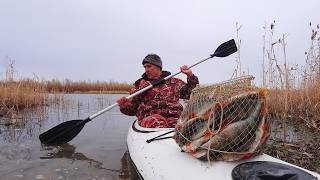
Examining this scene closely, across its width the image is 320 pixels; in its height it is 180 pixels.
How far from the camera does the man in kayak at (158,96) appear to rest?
213 inches

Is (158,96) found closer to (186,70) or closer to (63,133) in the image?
(186,70)

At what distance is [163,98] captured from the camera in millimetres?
5539

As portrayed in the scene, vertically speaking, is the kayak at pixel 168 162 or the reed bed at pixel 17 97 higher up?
the reed bed at pixel 17 97

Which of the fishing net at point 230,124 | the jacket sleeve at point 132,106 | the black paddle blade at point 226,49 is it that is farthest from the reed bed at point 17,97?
the fishing net at point 230,124

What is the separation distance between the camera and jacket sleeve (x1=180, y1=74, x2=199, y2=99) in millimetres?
5398

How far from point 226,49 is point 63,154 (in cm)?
294

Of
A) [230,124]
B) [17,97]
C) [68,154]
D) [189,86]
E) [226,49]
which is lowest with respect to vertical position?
[68,154]

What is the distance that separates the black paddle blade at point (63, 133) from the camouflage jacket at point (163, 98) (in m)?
1.00

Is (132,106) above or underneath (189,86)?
underneath

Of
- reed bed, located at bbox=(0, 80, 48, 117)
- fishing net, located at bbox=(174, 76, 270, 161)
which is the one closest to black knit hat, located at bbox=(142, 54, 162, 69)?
fishing net, located at bbox=(174, 76, 270, 161)

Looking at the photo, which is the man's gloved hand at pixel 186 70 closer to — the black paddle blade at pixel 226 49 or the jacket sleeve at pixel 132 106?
the black paddle blade at pixel 226 49

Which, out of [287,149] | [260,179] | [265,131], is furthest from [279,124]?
[260,179]

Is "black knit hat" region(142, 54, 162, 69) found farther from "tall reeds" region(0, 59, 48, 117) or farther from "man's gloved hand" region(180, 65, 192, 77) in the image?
"tall reeds" region(0, 59, 48, 117)

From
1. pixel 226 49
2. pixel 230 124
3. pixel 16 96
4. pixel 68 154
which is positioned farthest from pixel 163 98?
pixel 16 96
